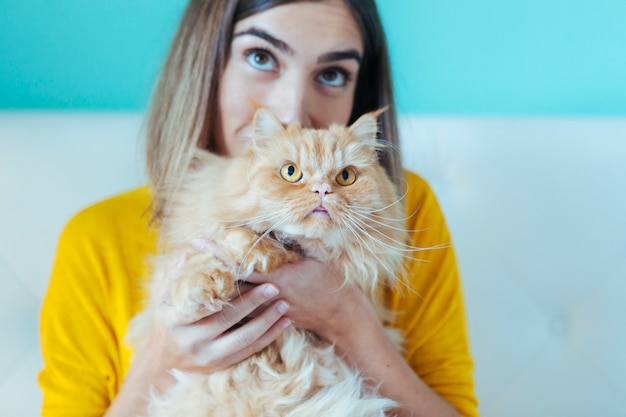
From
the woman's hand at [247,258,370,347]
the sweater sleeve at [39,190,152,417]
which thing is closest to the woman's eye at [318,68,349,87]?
the woman's hand at [247,258,370,347]

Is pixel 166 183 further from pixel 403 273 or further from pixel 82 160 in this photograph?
pixel 403 273

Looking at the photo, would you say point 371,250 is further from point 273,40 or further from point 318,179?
point 273,40

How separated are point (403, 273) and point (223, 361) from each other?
47 centimetres

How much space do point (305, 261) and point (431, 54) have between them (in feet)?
3.85

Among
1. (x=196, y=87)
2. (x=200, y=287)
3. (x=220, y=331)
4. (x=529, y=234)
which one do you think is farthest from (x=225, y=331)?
(x=529, y=234)

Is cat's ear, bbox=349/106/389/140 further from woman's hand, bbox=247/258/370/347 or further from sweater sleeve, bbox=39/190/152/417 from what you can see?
sweater sleeve, bbox=39/190/152/417

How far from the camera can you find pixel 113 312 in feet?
4.82

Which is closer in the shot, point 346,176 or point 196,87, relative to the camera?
point 346,176

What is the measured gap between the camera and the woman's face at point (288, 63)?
52.8 inches

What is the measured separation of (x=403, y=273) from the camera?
1.31 meters

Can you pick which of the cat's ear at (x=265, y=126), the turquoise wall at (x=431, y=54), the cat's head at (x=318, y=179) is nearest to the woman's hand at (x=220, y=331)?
the cat's head at (x=318, y=179)

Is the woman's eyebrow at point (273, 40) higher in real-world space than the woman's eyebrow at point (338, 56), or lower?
higher

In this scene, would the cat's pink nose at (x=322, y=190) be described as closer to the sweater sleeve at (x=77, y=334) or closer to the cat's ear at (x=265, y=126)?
the cat's ear at (x=265, y=126)

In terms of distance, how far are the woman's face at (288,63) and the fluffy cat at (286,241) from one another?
245 millimetres
